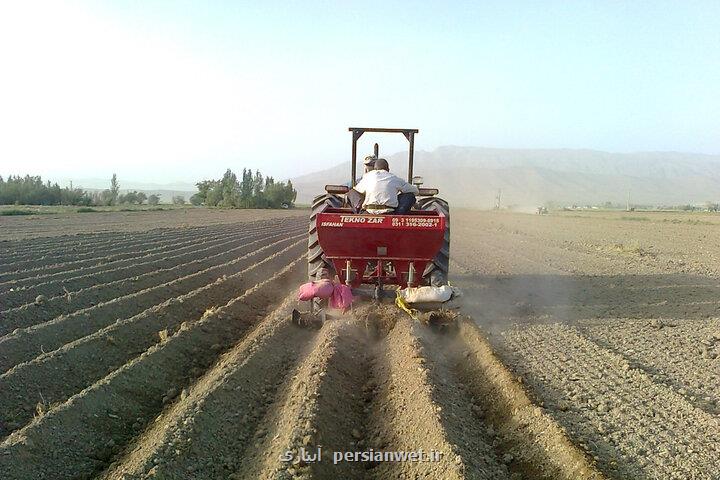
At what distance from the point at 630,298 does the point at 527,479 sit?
6.04 meters

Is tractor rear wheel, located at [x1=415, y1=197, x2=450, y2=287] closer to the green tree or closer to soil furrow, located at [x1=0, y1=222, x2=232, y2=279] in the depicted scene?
soil furrow, located at [x1=0, y1=222, x2=232, y2=279]

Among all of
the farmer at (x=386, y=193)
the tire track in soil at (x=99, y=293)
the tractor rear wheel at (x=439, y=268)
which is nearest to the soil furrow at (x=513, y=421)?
the tractor rear wheel at (x=439, y=268)

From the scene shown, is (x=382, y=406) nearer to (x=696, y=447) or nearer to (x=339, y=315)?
A: (x=696, y=447)

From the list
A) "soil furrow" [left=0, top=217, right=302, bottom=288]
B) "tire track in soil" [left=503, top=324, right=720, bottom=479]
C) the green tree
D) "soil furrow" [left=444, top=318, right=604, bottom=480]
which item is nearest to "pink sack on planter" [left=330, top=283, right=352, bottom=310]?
"soil furrow" [left=444, top=318, right=604, bottom=480]

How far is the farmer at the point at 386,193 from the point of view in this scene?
22.9 feet

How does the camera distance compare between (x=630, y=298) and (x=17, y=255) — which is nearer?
(x=630, y=298)

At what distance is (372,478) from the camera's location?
323cm

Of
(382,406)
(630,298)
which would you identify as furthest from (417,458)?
(630,298)

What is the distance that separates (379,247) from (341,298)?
2.32 feet

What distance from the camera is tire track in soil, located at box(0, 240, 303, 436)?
416 cm

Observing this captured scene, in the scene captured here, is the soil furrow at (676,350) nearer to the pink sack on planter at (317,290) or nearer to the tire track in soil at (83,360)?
the pink sack on planter at (317,290)

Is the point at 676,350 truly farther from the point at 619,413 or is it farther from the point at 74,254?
the point at 74,254

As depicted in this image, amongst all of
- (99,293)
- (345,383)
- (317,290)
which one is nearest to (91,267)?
(99,293)

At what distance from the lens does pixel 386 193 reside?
6969mm
